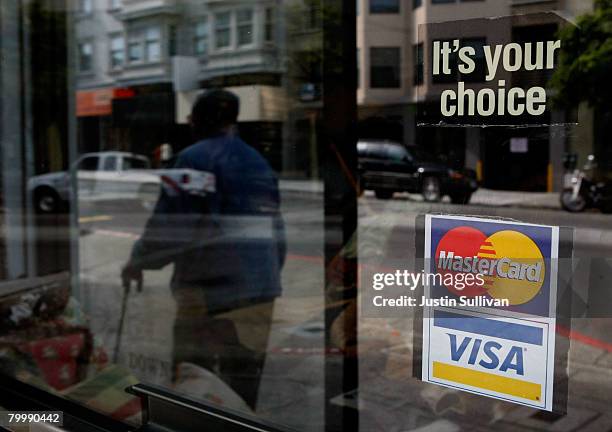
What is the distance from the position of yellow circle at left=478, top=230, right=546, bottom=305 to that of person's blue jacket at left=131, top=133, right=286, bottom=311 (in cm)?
252

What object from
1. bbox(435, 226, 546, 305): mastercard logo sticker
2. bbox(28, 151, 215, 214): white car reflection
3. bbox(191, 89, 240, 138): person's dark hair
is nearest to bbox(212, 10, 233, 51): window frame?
bbox(191, 89, 240, 138): person's dark hair

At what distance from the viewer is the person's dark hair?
3.71 metres

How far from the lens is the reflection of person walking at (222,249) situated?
12.3ft

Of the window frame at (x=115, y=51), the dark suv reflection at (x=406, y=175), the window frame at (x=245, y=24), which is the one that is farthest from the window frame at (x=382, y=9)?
the window frame at (x=115, y=51)

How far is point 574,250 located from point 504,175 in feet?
1.09

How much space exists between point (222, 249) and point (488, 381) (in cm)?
320


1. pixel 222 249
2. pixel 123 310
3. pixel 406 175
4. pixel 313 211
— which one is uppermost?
pixel 406 175

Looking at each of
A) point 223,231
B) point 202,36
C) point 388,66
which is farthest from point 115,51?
point 388,66

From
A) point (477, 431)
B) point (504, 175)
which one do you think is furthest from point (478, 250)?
point (477, 431)

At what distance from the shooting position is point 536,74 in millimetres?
1247

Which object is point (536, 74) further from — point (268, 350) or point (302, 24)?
point (268, 350)

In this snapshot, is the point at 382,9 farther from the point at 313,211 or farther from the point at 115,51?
the point at 115,51

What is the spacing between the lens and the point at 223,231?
4195 millimetres

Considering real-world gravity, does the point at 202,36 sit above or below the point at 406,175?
above
